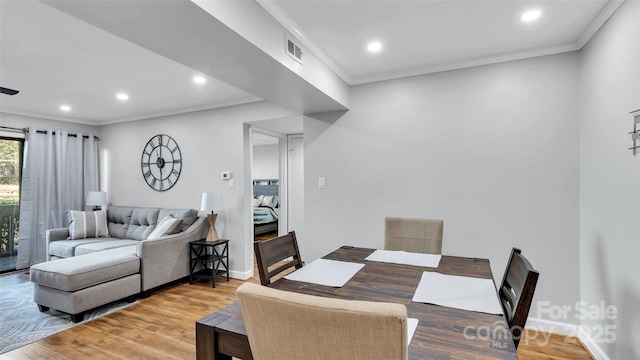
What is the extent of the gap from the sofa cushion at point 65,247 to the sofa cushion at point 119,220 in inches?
15.2

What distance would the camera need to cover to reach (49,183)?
15.3 feet

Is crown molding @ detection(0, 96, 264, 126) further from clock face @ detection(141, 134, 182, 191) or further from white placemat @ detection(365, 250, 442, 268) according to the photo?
white placemat @ detection(365, 250, 442, 268)

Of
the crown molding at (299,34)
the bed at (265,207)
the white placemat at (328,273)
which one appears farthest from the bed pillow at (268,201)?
the white placemat at (328,273)

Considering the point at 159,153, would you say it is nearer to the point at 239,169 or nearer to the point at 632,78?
the point at 239,169

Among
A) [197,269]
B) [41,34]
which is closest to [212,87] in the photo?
[41,34]

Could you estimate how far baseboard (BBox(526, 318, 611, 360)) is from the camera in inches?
85.2

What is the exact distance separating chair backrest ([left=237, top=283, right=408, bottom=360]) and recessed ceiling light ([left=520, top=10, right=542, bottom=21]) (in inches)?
90.6

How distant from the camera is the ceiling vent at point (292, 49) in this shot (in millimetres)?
2098

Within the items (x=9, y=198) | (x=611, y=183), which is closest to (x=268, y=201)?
(x=9, y=198)

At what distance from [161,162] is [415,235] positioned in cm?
404

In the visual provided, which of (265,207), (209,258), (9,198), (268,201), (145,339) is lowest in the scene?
(145,339)

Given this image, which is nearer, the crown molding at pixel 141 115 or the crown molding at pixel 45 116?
the crown molding at pixel 141 115

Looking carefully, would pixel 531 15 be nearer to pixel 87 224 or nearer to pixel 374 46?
pixel 374 46

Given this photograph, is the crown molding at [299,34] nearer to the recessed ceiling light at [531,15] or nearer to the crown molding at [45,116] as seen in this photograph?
the recessed ceiling light at [531,15]
